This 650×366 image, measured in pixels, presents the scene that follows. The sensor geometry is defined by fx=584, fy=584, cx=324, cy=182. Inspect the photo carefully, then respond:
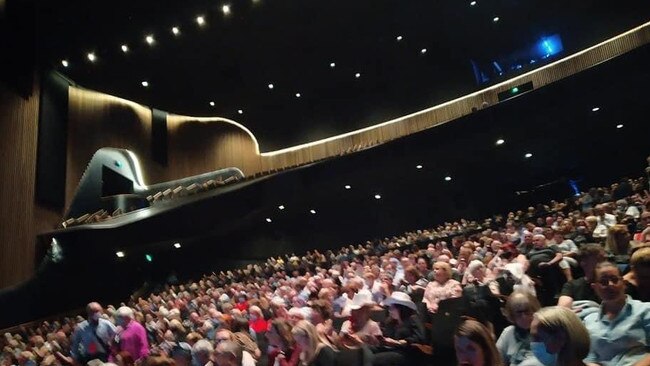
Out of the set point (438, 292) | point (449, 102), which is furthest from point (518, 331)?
point (449, 102)

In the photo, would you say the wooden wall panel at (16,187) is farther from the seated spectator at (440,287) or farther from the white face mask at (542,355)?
the white face mask at (542,355)

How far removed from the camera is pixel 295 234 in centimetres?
1628

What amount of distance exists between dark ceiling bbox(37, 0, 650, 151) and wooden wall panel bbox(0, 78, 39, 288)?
68.3 inches

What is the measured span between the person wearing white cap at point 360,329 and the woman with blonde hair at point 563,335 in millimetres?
1727

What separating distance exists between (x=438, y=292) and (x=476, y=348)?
2.73 meters

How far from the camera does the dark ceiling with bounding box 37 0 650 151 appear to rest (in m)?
14.1

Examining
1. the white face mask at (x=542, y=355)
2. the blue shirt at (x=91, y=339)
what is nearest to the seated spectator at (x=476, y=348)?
the white face mask at (x=542, y=355)

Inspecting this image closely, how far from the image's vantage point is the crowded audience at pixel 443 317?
9.28ft

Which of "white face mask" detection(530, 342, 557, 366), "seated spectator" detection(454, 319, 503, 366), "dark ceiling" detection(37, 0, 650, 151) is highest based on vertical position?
"dark ceiling" detection(37, 0, 650, 151)

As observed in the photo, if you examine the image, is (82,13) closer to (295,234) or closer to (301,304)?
(295,234)

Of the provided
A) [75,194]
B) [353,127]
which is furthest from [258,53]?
[75,194]

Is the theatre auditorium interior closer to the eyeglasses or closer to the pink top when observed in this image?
the pink top

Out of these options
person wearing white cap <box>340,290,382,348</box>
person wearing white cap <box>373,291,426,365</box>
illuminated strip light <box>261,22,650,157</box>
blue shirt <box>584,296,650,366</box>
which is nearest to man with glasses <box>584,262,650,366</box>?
blue shirt <box>584,296,650,366</box>

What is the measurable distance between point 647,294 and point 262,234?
13.7m
